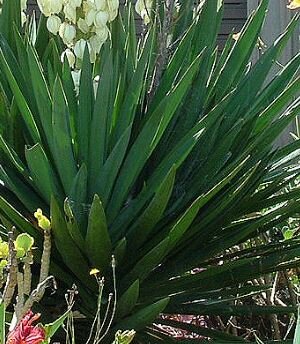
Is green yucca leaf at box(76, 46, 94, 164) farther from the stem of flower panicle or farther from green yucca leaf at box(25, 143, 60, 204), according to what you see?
the stem of flower panicle

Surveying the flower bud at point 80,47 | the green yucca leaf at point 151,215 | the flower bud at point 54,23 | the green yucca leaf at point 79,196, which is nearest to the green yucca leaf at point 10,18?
the flower bud at point 54,23

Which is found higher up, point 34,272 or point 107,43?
point 107,43

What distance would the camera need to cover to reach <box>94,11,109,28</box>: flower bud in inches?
92.5

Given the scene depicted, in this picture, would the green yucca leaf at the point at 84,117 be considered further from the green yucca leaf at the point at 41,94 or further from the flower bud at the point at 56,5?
the flower bud at the point at 56,5

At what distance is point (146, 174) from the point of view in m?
2.49

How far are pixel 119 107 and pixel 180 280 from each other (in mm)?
536

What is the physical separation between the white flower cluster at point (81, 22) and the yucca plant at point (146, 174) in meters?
0.06

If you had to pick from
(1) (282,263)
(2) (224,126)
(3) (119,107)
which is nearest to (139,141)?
(3) (119,107)

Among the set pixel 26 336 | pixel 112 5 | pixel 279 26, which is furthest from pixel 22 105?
pixel 279 26

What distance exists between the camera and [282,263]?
2.54 metres

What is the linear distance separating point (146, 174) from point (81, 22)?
482 millimetres

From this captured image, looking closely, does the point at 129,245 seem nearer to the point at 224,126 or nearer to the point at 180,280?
the point at 180,280

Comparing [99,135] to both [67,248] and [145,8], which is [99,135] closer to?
[67,248]

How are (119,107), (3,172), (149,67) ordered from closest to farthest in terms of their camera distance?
(3,172) → (119,107) → (149,67)
